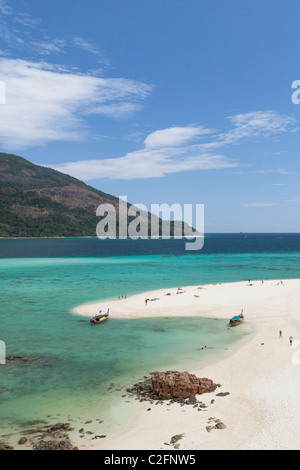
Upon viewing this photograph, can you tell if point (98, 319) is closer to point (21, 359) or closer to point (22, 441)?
point (21, 359)

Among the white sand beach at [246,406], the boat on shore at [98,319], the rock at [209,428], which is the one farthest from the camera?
the boat on shore at [98,319]

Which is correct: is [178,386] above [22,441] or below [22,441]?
above

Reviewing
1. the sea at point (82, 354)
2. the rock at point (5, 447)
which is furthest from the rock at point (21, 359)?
the rock at point (5, 447)

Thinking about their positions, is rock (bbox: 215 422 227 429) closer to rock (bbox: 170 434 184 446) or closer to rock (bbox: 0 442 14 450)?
rock (bbox: 170 434 184 446)

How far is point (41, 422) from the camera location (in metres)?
20.3

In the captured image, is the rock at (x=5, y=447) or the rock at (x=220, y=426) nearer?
the rock at (x=5, y=447)

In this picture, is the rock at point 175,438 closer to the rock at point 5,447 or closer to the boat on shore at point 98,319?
the rock at point 5,447

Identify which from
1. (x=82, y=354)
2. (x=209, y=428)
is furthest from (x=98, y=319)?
(x=209, y=428)

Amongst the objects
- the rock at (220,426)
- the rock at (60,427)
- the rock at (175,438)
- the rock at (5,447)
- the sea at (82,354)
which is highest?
the rock at (175,438)

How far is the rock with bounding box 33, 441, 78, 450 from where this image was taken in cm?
1695

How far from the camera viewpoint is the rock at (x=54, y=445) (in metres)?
17.0

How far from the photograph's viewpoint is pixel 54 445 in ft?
56.1
